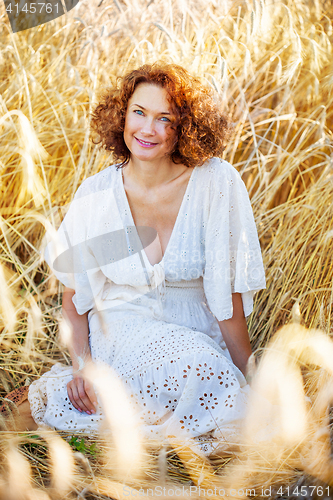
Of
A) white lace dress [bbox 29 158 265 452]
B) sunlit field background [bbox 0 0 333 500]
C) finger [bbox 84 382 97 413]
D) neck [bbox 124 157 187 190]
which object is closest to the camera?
sunlit field background [bbox 0 0 333 500]

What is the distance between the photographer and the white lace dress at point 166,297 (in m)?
1.38

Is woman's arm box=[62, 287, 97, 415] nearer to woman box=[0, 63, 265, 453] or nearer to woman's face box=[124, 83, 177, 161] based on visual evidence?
woman box=[0, 63, 265, 453]

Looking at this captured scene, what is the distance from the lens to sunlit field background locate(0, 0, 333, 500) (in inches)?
49.4

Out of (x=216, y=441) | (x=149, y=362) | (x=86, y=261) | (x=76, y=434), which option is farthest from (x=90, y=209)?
(x=216, y=441)

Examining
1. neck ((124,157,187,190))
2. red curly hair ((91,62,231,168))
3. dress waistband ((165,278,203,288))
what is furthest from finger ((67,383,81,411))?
red curly hair ((91,62,231,168))

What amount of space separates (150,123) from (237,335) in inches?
31.0

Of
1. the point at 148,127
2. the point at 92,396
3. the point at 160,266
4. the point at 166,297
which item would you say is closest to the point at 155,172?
the point at 148,127

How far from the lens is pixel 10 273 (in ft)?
6.51

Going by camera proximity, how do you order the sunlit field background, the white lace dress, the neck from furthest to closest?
1. the neck
2. the white lace dress
3. the sunlit field background

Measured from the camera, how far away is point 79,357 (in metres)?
1.51

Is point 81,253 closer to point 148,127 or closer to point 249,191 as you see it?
point 148,127

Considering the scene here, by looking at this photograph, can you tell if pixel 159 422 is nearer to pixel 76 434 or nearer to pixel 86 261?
pixel 76 434

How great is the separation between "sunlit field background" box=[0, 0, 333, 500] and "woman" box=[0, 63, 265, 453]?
12cm

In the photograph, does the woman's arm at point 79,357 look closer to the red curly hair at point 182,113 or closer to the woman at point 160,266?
the woman at point 160,266
